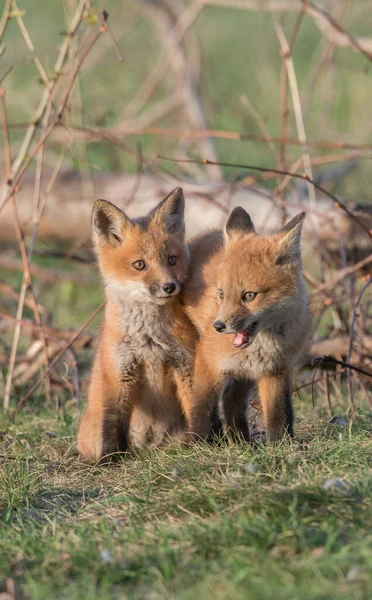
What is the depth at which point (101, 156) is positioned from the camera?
12.9 m

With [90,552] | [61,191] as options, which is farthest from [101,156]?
[90,552]

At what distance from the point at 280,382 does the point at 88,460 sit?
1265 mm

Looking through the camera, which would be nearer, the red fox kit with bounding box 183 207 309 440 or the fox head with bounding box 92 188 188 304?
the red fox kit with bounding box 183 207 309 440

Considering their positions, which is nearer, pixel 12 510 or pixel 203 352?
pixel 12 510

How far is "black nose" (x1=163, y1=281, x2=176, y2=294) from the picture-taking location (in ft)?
13.4

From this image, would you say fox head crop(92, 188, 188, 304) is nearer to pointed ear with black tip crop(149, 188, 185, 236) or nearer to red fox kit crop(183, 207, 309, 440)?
pointed ear with black tip crop(149, 188, 185, 236)

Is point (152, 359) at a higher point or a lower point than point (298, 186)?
lower

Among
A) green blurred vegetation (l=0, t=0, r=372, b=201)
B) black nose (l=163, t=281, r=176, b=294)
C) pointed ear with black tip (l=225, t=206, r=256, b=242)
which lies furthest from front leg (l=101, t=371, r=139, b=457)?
green blurred vegetation (l=0, t=0, r=372, b=201)

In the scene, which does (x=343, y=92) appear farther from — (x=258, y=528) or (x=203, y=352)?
(x=258, y=528)

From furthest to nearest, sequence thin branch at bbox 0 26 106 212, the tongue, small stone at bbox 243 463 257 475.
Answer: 1. thin branch at bbox 0 26 106 212
2. the tongue
3. small stone at bbox 243 463 257 475

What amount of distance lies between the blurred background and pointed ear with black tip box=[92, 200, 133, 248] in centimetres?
49

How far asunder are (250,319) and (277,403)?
1.76 ft

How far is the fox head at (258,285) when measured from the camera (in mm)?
3789

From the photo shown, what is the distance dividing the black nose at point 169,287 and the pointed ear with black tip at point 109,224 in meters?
0.46
